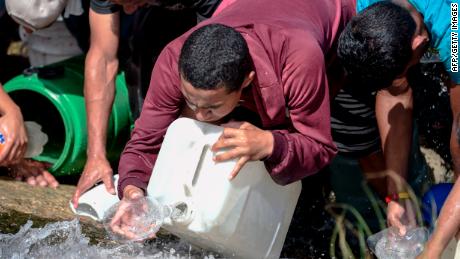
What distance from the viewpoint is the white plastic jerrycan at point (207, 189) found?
2781 millimetres

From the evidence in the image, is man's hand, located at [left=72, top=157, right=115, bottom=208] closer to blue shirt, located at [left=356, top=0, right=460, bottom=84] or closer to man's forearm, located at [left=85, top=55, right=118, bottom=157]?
man's forearm, located at [left=85, top=55, right=118, bottom=157]

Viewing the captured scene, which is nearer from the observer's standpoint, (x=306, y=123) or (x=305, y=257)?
(x=306, y=123)

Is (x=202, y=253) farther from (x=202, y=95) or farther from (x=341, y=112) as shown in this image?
(x=341, y=112)

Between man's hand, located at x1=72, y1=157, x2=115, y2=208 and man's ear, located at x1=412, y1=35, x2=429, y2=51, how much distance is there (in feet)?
4.47

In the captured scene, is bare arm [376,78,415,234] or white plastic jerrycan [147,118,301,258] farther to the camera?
bare arm [376,78,415,234]

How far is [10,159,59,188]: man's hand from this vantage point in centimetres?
400

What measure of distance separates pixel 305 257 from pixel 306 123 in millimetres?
1313

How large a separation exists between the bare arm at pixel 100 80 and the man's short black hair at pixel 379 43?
4.04 ft

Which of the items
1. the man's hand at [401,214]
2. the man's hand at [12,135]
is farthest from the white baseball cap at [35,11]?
the man's hand at [401,214]

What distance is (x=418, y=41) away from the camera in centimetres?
294

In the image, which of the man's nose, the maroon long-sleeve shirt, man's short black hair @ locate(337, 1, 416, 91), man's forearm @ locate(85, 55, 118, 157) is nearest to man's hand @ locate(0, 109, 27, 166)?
man's forearm @ locate(85, 55, 118, 157)

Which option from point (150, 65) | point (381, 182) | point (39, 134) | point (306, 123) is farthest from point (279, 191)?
point (39, 134)

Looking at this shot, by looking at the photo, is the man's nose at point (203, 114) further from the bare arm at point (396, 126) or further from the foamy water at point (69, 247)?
the bare arm at point (396, 126)

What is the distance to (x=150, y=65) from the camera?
13.1ft
